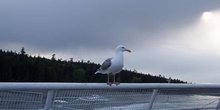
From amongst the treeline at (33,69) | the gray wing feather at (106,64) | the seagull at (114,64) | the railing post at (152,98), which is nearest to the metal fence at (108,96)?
the railing post at (152,98)

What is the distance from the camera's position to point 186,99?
8.13 metres

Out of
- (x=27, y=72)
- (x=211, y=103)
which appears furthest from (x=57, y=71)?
(x=211, y=103)

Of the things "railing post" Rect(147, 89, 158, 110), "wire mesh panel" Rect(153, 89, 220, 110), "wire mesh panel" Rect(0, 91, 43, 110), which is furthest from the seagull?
"wire mesh panel" Rect(0, 91, 43, 110)

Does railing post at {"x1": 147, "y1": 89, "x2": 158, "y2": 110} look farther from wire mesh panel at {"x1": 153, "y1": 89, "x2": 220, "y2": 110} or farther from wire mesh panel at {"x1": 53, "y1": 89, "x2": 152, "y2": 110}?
wire mesh panel at {"x1": 153, "y1": 89, "x2": 220, "y2": 110}

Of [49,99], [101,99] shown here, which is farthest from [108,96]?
[49,99]

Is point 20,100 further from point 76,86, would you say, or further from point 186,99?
point 186,99

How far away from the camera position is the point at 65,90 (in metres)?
5.45

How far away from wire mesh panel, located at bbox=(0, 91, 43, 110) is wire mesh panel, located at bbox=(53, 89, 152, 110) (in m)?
0.28

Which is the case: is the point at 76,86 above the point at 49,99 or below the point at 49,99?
above

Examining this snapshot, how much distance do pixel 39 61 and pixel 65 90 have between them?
1209 inches

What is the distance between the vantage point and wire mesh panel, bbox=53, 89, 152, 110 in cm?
560

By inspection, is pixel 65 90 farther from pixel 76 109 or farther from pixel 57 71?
pixel 57 71

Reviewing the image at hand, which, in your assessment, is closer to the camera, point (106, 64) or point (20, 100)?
point (20, 100)

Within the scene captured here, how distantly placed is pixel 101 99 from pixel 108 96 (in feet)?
0.58
